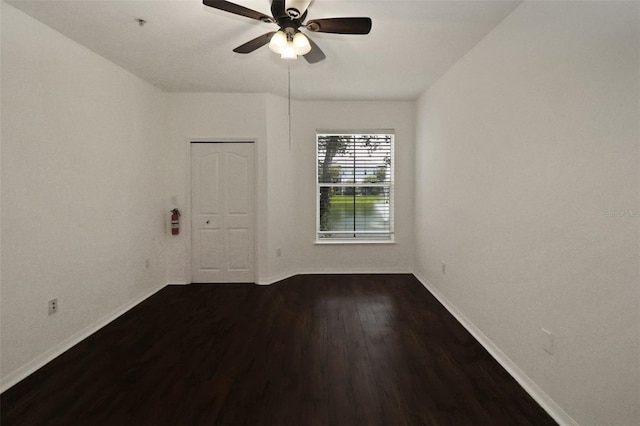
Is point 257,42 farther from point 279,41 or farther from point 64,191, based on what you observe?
point 64,191

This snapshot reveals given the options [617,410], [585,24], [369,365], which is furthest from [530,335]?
[585,24]

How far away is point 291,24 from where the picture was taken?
6.85ft

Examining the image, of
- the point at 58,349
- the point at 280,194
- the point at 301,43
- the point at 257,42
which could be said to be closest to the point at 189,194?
the point at 280,194

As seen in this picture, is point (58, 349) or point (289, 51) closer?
point (289, 51)

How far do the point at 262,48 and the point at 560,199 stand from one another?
2702 millimetres

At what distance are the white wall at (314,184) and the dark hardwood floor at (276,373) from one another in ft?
4.21

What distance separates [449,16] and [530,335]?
2.37 meters

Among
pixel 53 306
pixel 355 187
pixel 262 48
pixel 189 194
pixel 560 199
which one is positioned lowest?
pixel 53 306

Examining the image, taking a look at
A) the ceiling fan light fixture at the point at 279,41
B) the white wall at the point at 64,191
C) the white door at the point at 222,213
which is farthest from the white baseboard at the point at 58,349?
the ceiling fan light fixture at the point at 279,41

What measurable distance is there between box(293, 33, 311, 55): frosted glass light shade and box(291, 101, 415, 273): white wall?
231cm

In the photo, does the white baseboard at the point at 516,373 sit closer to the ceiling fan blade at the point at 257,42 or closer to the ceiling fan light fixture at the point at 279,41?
the ceiling fan light fixture at the point at 279,41

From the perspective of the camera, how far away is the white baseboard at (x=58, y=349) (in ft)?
6.77

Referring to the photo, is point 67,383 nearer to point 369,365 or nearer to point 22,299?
point 22,299

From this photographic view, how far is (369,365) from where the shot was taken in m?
2.27
